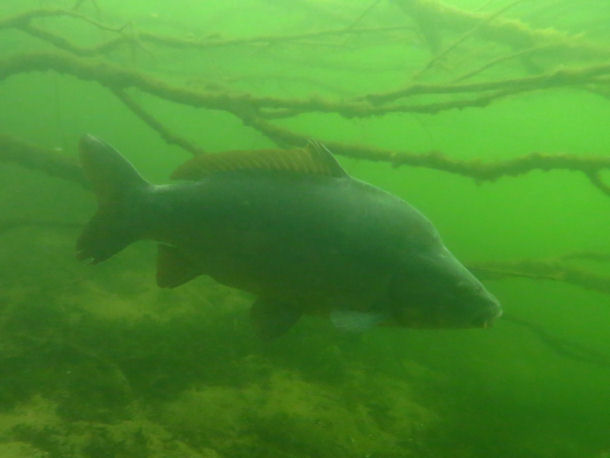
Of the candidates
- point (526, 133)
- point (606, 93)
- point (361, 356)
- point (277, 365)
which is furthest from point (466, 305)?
point (526, 133)

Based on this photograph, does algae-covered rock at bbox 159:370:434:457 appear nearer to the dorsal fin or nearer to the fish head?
the fish head

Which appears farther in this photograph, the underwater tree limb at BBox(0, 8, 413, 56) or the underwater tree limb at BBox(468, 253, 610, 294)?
the underwater tree limb at BBox(0, 8, 413, 56)

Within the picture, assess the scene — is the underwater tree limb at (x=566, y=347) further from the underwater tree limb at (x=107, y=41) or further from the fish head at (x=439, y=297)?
the underwater tree limb at (x=107, y=41)

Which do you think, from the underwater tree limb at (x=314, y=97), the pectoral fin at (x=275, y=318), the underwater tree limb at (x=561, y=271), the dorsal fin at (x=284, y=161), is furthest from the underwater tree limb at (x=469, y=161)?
the pectoral fin at (x=275, y=318)

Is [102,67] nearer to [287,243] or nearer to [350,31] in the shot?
[350,31]

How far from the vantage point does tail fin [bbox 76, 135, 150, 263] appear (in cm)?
277

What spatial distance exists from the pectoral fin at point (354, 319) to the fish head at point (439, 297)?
0.15 meters

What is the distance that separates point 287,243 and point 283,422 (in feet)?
4.18

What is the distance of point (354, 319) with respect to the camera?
2.44 m

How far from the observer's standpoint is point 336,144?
6.11m

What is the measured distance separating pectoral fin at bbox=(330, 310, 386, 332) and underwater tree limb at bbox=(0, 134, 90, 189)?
5.70 meters

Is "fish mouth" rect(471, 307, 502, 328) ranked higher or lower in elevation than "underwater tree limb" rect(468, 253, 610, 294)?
higher

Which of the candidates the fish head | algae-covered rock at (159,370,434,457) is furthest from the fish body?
algae-covered rock at (159,370,434,457)

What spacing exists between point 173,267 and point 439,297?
1605 millimetres
